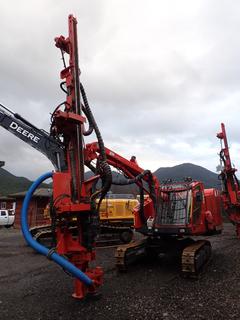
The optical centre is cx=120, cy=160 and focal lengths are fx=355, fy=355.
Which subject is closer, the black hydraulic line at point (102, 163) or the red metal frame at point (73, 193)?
the red metal frame at point (73, 193)

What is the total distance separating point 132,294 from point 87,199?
248 cm

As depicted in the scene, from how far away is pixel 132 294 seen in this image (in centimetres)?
804

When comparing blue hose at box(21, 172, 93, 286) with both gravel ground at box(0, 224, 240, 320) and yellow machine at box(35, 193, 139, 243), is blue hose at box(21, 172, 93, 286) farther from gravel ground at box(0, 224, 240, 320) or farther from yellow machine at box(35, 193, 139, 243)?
yellow machine at box(35, 193, 139, 243)

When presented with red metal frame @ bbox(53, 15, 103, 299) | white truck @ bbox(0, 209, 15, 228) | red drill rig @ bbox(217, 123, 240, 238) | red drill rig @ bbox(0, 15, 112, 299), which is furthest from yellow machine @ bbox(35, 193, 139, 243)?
white truck @ bbox(0, 209, 15, 228)

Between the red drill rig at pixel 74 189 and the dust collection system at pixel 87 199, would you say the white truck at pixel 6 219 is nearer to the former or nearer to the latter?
the dust collection system at pixel 87 199

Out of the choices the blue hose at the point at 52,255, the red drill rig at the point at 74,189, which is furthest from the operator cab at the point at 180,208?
the blue hose at the point at 52,255

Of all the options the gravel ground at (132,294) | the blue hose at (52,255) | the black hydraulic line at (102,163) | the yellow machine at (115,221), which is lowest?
the gravel ground at (132,294)

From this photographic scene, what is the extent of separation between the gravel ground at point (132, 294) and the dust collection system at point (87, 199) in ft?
1.39

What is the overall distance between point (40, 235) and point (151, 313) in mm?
10158

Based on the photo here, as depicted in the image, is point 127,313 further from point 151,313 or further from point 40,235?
point 40,235

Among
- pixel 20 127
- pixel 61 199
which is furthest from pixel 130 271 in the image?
pixel 20 127

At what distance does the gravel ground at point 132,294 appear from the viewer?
6.83 m

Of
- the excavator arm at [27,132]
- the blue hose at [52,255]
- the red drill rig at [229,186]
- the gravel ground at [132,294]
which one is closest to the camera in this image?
the blue hose at [52,255]

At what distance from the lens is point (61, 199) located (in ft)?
23.1
